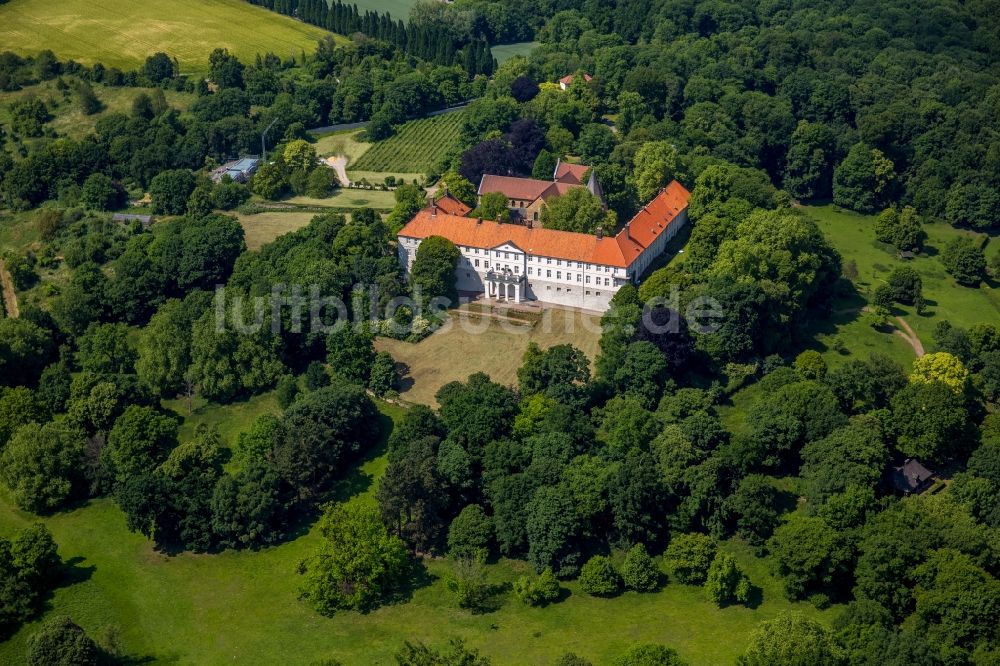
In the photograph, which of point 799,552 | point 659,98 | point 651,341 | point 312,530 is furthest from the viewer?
point 659,98

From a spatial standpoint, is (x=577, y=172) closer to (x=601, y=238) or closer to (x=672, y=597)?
(x=601, y=238)

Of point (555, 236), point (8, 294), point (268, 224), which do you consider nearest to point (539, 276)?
point (555, 236)

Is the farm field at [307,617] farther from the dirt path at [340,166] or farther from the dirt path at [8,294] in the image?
the dirt path at [340,166]

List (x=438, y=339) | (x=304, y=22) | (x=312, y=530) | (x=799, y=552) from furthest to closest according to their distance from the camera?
(x=304, y=22) → (x=438, y=339) → (x=312, y=530) → (x=799, y=552)

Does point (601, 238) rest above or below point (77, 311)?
above

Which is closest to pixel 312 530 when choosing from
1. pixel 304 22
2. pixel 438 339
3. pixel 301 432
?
pixel 301 432

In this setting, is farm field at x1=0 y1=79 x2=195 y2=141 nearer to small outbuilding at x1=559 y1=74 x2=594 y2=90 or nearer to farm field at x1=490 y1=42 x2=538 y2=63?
farm field at x1=490 y1=42 x2=538 y2=63
